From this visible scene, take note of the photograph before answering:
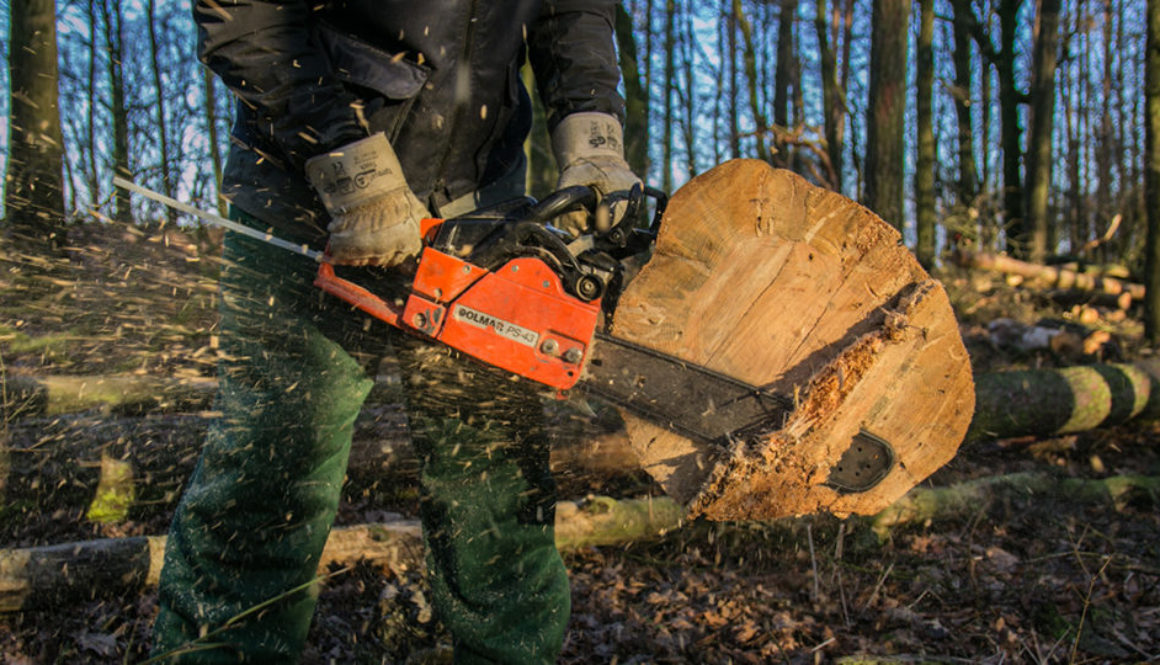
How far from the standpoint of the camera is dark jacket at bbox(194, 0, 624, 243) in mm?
1656

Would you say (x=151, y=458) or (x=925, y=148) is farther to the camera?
(x=925, y=148)

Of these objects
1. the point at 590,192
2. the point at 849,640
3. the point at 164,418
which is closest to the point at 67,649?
the point at 164,418

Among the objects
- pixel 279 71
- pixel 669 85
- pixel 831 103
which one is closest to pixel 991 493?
pixel 279 71

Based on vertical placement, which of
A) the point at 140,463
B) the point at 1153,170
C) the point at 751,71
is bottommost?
the point at 140,463

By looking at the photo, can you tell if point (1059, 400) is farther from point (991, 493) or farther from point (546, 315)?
point (546, 315)

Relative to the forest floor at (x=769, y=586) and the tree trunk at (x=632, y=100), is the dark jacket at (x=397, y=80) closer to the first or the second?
the forest floor at (x=769, y=586)

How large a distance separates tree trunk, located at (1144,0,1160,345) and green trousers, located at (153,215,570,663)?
6.10 m

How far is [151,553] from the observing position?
2568 millimetres

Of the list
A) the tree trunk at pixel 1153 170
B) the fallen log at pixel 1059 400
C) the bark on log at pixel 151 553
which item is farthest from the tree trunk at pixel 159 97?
the tree trunk at pixel 1153 170

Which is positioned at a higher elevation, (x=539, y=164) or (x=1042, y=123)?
(x=1042, y=123)

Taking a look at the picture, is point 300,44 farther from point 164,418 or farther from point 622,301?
point 164,418

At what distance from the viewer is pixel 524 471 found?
78.3 inches

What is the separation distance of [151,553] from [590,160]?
1.96m

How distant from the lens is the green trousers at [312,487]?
70.2 inches
